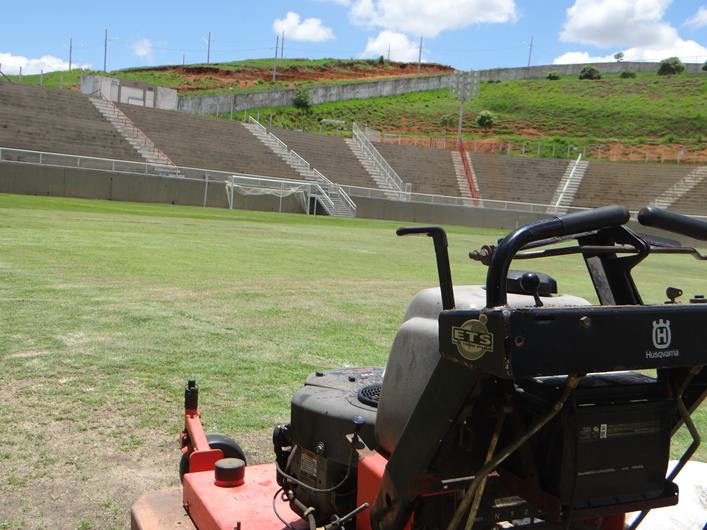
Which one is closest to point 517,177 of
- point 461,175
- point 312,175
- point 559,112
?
point 461,175

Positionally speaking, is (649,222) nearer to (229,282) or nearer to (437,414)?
(437,414)

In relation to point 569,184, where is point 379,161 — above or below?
above

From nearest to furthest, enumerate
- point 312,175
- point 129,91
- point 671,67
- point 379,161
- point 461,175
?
point 312,175 < point 379,161 < point 461,175 < point 129,91 < point 671,67

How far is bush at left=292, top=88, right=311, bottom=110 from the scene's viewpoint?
78125 mm

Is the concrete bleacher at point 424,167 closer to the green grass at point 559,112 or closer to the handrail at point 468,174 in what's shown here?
the handrail at point 468,174

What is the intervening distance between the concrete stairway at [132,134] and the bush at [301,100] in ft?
117

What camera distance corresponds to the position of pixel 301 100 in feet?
256

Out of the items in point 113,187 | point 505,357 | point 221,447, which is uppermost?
point 505,357

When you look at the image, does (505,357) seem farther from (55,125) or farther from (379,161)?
(379,161)

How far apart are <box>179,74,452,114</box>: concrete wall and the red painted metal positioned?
231ft

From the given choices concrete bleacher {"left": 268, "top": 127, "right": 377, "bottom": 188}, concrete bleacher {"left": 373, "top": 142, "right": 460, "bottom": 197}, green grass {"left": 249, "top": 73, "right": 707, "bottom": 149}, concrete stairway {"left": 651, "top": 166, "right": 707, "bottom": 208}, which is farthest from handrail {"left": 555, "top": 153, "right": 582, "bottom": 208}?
concrete bleacher {"left": 268, "top": 127, "right": 377, "bottom": 188}

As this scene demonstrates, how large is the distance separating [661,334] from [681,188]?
50091mm

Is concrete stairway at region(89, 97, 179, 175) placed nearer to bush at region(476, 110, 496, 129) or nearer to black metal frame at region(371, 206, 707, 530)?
black metal frame at region(371, 206, 707, 530)

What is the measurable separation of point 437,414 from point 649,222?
2.11 ft
